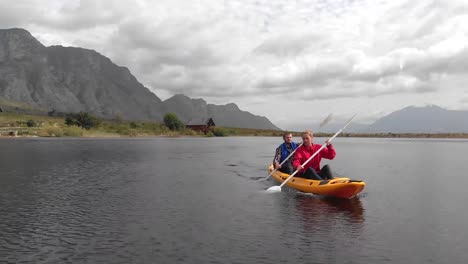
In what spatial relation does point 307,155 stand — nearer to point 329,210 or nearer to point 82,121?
point 329,210

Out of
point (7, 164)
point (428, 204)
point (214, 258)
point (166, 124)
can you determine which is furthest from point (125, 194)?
point (166, 124)

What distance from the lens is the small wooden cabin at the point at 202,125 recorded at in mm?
191625

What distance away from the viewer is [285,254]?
12945 mm

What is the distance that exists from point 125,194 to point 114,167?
57.2ft

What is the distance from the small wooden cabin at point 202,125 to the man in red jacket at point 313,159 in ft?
541

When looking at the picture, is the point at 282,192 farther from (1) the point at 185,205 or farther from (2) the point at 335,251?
(2) the point at 335,251

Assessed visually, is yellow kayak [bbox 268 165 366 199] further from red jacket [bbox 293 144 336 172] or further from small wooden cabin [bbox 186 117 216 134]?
small wooden cabin [bbox 186 117 216 134]

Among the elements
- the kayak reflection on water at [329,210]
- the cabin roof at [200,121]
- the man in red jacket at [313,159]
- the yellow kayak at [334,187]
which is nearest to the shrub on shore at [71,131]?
the cabin roof at [200,121]

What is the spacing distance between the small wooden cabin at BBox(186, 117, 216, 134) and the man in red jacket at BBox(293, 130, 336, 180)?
165 m

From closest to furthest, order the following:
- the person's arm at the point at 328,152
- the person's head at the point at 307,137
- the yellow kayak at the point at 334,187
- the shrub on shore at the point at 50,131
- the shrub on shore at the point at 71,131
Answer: the yellow kayak at the point at 334,187 < the person's arm at the point at 328,152 < the person's head at the point at 307,137 < the shrub on shore at the point at 50,131 < the shrub on shore at the point at 71,131

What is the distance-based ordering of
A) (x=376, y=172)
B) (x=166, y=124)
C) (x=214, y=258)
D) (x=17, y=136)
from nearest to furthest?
(x=214, y=258), (x=376, y=172), (x=17, y=136), (x=166, y=124)

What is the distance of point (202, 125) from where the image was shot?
7608 inches

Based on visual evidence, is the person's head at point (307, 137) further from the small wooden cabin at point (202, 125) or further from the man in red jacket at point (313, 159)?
the small wooden cabin at point (202, 125)

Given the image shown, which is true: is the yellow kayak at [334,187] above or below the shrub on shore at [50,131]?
below
